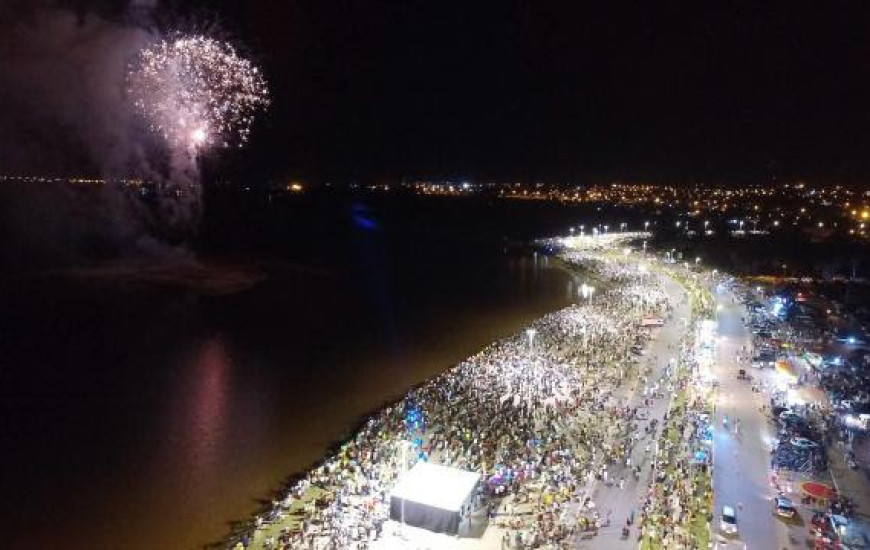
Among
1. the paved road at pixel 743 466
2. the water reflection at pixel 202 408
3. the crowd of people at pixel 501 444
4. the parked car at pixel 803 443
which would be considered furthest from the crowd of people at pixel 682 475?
the water reflection at pixel 202 408

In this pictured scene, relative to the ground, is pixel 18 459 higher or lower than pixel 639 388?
lower

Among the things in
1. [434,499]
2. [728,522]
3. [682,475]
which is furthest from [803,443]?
[434,499]

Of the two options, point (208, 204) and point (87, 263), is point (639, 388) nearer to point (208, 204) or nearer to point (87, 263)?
point (87, 263)

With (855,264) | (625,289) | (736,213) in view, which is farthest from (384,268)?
(736,213)

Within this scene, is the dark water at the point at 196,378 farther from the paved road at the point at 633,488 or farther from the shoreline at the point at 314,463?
the paved road at the point at 633,488

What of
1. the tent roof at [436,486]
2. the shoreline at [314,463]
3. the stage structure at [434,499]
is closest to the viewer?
the stage structure at [434,499]

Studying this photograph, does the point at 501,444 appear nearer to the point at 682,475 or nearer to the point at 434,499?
the point at 434,499
